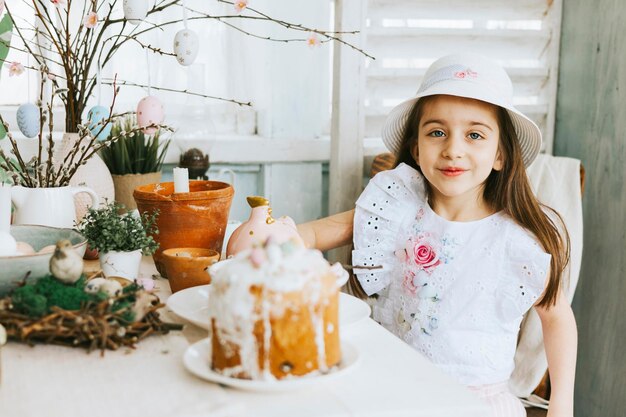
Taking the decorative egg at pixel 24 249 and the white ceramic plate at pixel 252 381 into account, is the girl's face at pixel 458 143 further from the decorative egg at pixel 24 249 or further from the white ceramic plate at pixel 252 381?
the decorative egg at pixel 24 249

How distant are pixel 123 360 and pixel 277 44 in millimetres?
1492

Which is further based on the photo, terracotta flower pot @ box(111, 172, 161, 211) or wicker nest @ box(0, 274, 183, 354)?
terracotta flower pot @ box(111, 172, 161, 211)

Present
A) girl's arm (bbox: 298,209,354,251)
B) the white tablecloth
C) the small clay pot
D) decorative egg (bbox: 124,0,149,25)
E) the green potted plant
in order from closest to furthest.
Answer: the white tablecloth
the small clay pot
decorative egg (bbox: 124,0,149,25)
girl's arm (bbox: 298,209,354,251)
the green potted plant

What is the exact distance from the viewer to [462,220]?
57.9 inches

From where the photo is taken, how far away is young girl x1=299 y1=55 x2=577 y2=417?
4.50 ft

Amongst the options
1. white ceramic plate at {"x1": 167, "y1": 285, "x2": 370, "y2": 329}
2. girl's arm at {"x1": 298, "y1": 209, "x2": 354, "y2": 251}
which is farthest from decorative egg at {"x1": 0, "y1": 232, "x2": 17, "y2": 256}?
girl's arm at {"x1": 298, "y1": 209, "x2": 354, "y2": 251}

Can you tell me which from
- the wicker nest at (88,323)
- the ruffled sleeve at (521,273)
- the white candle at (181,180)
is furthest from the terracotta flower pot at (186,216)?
the ruffled sleeve at (521,273)

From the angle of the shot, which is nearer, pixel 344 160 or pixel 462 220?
pixel 462 220

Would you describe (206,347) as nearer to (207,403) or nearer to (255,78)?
(207,403)

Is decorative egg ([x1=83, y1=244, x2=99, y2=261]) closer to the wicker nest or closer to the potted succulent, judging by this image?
the potted succulent

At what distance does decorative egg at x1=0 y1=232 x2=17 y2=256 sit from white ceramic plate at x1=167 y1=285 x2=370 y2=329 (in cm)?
23

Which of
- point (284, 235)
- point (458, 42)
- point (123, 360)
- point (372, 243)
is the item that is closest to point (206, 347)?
point (123, 360)

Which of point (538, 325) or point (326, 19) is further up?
point (326, 19)

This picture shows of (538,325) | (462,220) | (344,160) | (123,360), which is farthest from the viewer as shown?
(344,160)
